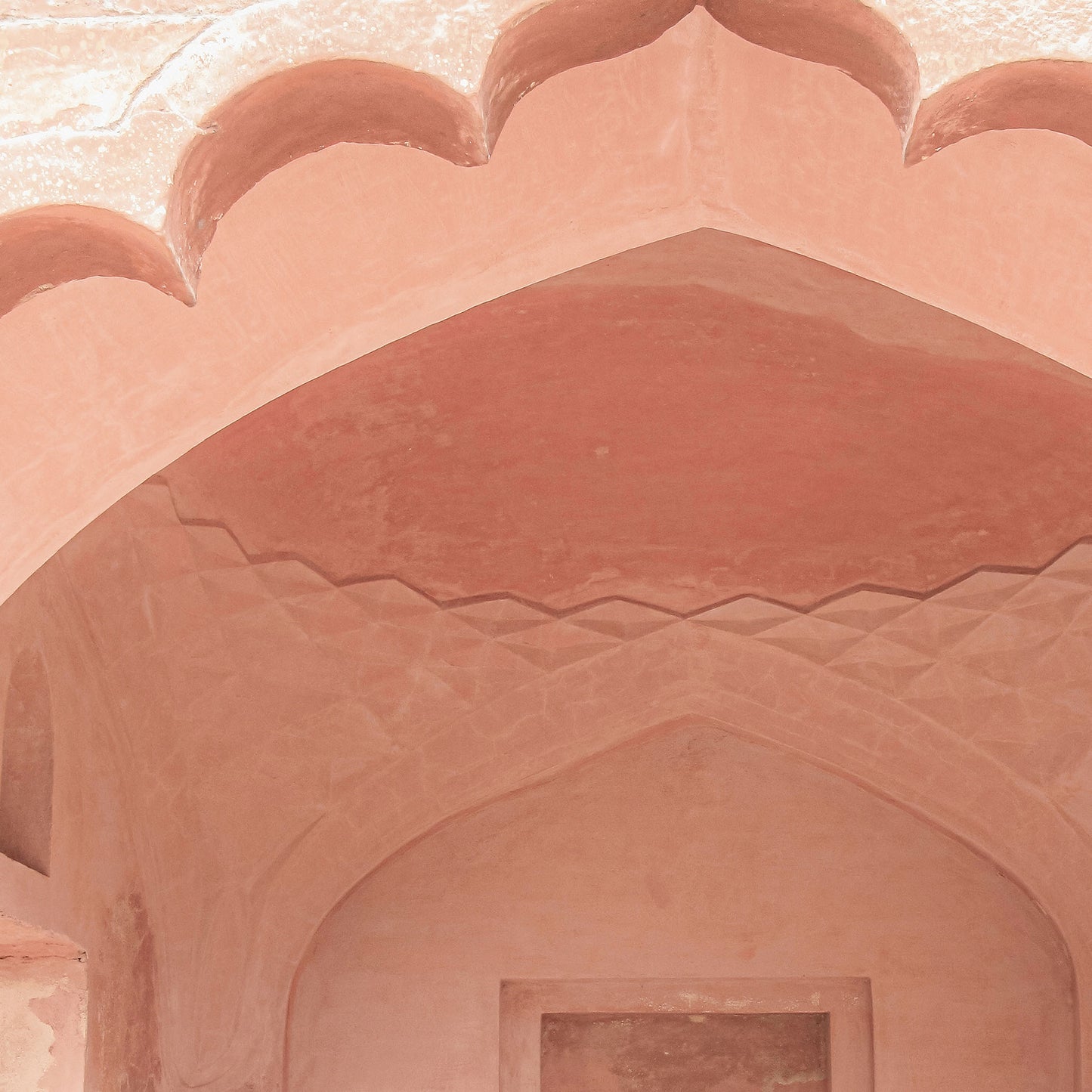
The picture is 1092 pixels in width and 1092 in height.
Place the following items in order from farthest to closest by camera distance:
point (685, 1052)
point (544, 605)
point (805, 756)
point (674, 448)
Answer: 1. point (685, 1052)
2. point (805, 756)
3. point (544, 605)
4. point (674, 448)

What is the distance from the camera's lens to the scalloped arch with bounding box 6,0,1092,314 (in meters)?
1.84

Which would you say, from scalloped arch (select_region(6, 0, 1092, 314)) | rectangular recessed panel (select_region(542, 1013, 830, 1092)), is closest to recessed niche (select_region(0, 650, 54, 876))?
rectangular recessed panel (select_region(542, 1013, 830, 1092))

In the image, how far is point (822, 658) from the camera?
5.46m

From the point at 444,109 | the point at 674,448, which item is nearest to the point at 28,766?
the point at 674,448

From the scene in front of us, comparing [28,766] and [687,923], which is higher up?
[28,766]

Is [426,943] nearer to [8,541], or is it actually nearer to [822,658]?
[822,658]

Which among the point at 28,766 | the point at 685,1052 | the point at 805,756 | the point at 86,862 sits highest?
the point at 805,756

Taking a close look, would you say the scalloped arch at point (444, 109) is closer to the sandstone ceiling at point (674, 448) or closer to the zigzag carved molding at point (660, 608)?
the sandstone ceiling at point (674, 448)

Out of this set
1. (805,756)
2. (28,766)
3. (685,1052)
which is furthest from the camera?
(685,1052)

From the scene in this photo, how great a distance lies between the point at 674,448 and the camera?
16.5 ft

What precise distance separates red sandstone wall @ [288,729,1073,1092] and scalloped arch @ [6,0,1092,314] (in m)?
4.23

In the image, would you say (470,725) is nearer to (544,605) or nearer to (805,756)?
(544,605)

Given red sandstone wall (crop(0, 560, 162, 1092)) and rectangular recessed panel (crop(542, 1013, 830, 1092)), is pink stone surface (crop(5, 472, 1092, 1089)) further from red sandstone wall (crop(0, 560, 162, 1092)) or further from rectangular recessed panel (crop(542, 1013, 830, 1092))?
rectangular recessed panel (crop(542, 1013, 830, 1092))

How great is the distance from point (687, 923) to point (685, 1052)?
0.50 meters
